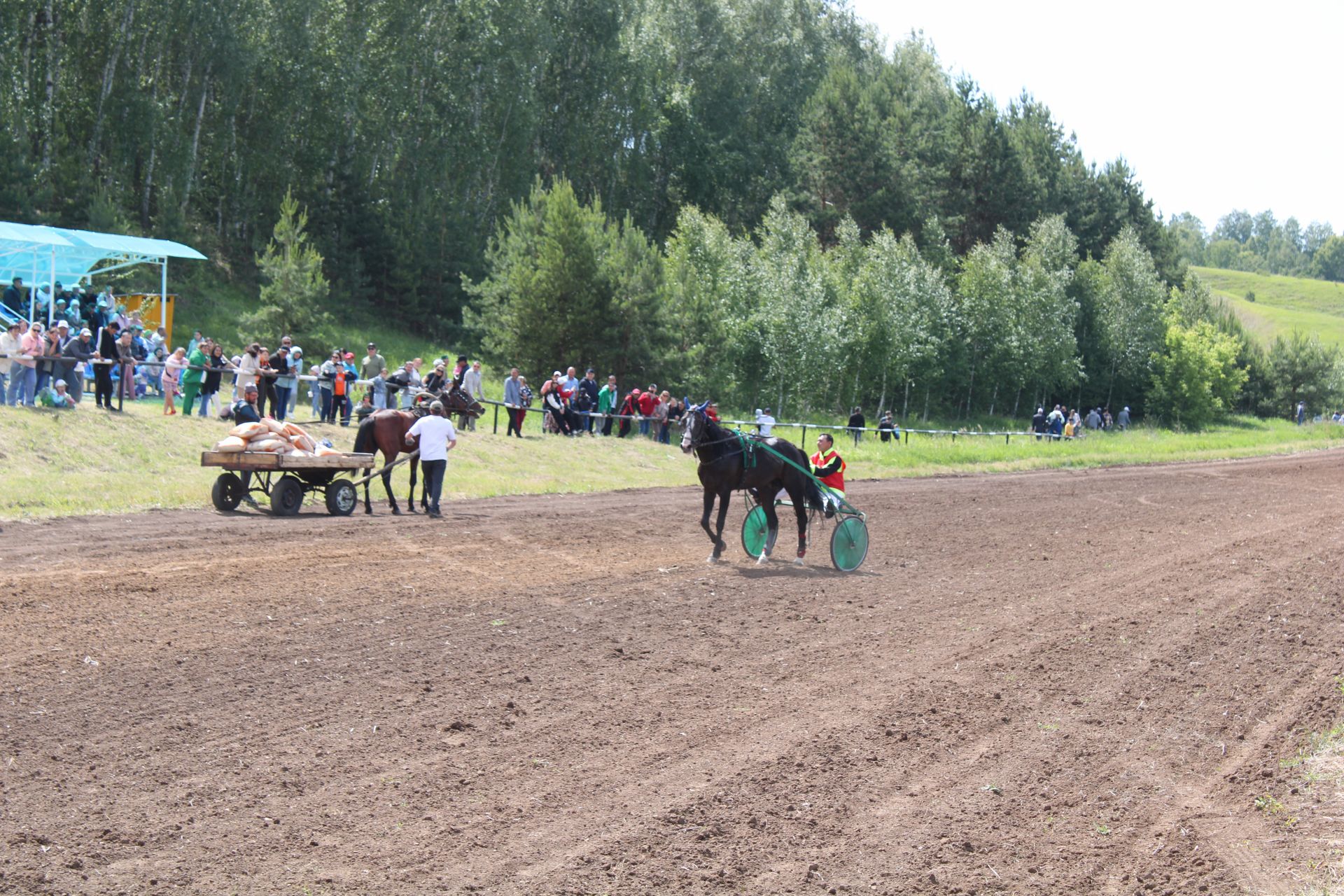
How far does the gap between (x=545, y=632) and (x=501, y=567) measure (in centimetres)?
311

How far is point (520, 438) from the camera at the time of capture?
2578 cm

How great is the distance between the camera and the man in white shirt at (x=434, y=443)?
1691 cm

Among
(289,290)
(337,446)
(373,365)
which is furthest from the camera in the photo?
(289,290)

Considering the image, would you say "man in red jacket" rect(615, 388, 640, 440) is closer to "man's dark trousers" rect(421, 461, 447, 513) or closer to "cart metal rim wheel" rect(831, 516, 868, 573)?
"man's dark trousers" rect(421, 461, 447, 513)

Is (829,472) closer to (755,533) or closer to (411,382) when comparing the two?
(755,533)

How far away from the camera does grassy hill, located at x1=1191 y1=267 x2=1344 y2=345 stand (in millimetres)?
128875

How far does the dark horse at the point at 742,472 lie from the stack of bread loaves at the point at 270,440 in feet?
18.0

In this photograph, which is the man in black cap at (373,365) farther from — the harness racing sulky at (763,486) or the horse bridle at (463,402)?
the harness racing sulky at (763,486)

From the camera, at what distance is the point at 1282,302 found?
157 m

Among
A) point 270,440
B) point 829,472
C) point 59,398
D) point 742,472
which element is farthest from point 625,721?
point 59,398

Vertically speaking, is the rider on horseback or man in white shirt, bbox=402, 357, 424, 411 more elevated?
man in white shirt, bbox=402, 357, 424, 411

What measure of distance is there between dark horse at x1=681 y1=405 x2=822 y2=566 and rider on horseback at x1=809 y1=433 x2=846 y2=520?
0.13 metres

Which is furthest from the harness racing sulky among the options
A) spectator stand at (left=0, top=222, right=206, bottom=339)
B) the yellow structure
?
the yellow structure

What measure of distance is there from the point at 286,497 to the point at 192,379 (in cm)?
687
